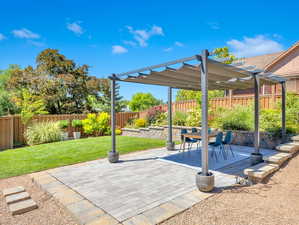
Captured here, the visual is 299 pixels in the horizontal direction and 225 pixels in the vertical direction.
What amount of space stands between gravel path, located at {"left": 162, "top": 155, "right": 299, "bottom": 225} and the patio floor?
0.21 meters

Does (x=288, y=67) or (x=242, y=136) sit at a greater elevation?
(x=288, y=67)

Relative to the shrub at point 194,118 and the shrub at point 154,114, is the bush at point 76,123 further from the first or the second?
the shrub at point 194,118

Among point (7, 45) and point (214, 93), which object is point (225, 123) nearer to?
point (214, 93)

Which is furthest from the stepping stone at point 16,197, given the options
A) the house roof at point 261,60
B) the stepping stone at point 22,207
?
the house roof at point 261,60

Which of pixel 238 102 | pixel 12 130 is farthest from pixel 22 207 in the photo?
pixel 238 102

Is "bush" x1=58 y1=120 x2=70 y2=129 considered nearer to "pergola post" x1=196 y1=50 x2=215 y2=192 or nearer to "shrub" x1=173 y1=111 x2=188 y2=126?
"shrub" x1=173 y1=111 x2=188 y2=126

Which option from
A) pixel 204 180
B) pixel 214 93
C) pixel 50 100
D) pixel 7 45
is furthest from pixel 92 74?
pixel 204 180

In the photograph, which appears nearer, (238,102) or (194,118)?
(194,118)

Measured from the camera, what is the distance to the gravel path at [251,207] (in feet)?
7.25

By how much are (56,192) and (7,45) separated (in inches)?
576

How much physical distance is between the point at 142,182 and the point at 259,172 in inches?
87.2

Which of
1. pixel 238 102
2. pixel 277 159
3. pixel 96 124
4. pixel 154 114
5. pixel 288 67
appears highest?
pixel 288 67

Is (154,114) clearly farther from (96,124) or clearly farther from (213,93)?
(213,93)

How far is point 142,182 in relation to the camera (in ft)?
11.3
